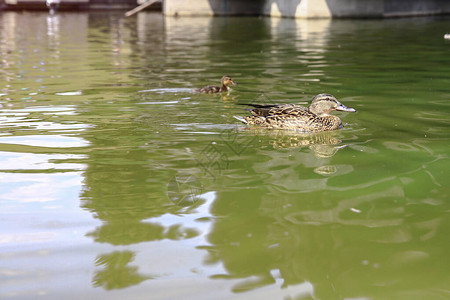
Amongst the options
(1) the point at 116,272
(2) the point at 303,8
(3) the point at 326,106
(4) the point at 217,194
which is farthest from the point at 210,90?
(2) the point at 303,8

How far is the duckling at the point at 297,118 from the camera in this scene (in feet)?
30.6

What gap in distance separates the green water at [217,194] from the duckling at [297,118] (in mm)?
200

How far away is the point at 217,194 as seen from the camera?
657 cm

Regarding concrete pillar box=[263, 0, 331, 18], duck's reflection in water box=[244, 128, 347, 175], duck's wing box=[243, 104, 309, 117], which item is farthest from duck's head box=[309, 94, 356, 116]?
concrete pillar box=[263, 0, 331, 18]

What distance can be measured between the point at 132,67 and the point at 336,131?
9.61 m

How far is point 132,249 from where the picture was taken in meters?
5.28

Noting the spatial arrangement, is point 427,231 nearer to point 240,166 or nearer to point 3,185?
point 240,166

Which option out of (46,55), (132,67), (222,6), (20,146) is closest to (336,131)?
(20,146)

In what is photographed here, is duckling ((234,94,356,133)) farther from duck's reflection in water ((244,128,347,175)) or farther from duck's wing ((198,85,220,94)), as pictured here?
duck's wing ((198,85,220,94))

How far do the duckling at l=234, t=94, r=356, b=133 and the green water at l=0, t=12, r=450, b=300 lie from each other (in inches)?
7.9

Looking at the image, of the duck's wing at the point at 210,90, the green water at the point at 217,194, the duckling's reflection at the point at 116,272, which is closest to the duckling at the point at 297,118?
the green water at the point at 217,194

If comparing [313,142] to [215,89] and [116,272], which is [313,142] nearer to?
[215,89]

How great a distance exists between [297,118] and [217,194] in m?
3.08

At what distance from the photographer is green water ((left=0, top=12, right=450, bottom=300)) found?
479cm
